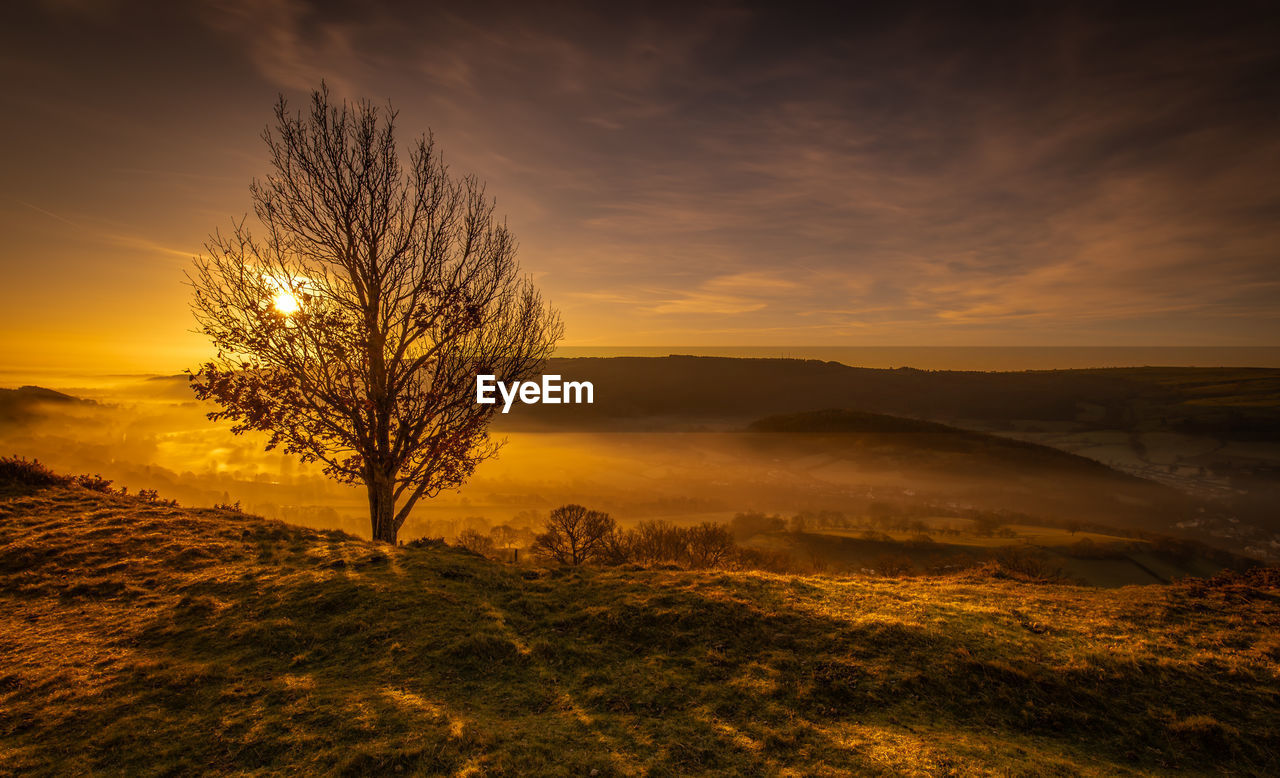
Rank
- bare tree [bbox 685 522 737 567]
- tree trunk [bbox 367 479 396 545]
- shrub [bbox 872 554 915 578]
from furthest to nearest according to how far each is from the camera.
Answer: bare tree [bbox 685 522 737 567] < shrub [bbox 872 554 915 578] < tree trunk [bbox 367 479 396 545]

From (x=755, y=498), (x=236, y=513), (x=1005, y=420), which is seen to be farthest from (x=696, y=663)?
(x=1005, y=420)

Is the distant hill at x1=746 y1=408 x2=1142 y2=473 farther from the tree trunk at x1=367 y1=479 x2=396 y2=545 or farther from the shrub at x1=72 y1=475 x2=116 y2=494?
the shrub at x1=72 y1=475 x2=116 y2=494

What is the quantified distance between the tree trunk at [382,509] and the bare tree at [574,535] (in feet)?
32.4

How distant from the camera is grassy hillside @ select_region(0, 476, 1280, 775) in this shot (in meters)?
5.18

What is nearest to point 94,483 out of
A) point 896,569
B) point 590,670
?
point 590,670

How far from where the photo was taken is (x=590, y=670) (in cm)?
710

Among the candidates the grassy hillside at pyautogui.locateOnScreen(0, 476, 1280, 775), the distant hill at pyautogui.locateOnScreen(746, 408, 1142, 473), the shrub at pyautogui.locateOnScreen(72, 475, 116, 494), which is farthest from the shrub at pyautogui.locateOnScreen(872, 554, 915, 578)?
the distant hill at pyautogui.locateOnScreen(746, 408, 1142, 473)

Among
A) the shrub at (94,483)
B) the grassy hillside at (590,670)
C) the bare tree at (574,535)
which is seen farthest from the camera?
the bare tree at (574,535)

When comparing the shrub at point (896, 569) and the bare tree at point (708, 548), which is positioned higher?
the shrub at point (896, 569)

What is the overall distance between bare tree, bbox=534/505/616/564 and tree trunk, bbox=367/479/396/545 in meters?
9.89

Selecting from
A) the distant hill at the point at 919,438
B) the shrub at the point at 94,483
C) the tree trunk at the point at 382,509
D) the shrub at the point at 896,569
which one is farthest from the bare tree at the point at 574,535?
the distant hill at the point at 919,438

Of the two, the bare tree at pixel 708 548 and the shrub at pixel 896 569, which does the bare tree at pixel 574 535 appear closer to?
the bare tree at pixel 708 548

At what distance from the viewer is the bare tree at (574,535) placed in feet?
77.6

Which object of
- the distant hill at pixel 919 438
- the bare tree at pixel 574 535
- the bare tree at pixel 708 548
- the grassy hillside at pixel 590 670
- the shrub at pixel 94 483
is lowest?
the distant hill at pixel 919 438
